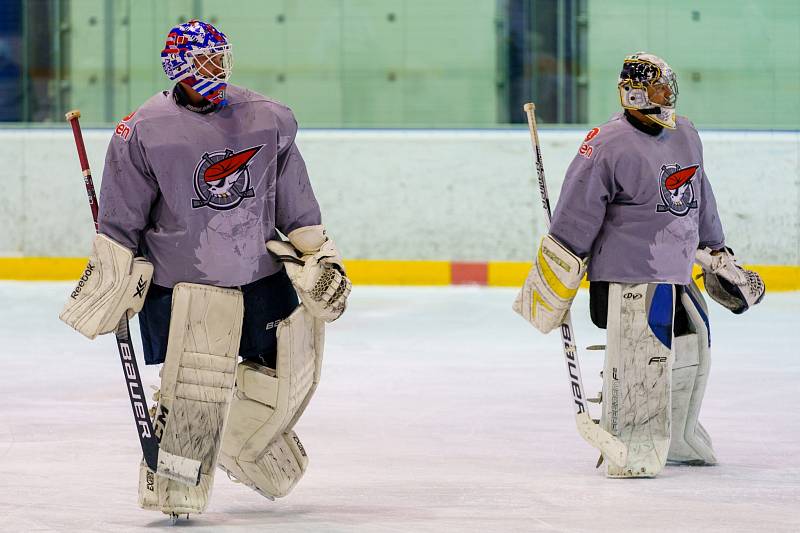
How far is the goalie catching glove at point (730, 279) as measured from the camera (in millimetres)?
5008

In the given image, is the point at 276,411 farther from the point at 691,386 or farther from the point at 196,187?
the point at 691,386

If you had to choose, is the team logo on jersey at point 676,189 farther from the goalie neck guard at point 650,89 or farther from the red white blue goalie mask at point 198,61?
the red white blue goalie mask at point 198,61

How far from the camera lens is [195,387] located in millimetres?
3938

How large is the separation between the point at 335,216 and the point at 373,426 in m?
4.89

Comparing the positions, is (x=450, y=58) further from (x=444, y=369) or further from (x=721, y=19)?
(x=444, y=369)

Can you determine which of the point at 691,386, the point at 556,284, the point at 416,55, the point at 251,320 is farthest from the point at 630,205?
the point at 416,55

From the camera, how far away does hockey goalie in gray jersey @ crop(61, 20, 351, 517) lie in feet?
12.8

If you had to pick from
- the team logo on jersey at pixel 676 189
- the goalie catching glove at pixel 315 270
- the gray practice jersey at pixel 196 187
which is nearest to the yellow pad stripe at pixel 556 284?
the team logo on jersey at pixel 676 189

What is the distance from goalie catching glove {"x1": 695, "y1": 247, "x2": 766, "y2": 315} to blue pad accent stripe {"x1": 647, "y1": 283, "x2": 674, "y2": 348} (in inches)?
13.0

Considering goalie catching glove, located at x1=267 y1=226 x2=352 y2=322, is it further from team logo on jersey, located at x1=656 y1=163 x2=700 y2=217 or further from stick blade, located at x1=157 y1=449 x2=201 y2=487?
team logo on jersey, located at x1=656 y1=163 x2=700 y2=217

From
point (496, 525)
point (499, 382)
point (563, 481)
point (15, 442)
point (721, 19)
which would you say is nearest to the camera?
point (496, 525)

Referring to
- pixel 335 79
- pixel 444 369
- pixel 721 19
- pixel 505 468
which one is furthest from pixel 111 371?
pixel 721 19

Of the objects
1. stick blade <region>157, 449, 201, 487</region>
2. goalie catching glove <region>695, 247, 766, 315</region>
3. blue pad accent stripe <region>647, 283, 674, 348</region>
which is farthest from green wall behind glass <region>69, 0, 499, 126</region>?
stick blade <region>157, 449, 201, 487</region>

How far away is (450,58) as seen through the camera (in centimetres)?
1066
